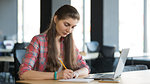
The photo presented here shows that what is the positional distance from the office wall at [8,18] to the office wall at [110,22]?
4.61 meters

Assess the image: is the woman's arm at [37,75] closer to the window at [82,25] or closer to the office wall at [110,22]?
the office wall at [110,22]

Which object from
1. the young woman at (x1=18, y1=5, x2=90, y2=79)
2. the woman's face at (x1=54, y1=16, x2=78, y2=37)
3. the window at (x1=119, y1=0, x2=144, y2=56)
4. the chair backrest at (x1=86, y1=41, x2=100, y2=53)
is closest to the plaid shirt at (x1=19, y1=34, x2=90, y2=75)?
the young woman at (x1=18, y1=5, x2=90, y2=79)

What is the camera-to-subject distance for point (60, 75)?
6.98 ft

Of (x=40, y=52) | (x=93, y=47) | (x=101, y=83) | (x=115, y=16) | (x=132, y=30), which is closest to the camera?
(x=101, y=83)

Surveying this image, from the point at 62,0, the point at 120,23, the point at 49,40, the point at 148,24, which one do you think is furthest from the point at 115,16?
the point at 49,40

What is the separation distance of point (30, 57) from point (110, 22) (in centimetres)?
519

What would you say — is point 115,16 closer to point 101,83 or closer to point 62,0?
point 62,0

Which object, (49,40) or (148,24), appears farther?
(148,24)

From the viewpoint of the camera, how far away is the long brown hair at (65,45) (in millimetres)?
2338

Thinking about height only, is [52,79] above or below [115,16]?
below

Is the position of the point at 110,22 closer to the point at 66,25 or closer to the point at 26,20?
the point at 26,20

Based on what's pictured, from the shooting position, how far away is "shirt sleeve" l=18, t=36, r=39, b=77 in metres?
2.21

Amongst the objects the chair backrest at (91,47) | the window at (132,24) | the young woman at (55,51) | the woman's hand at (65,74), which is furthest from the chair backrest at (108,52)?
the woman's hand at (65,74)

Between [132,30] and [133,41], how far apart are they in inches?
13.0
